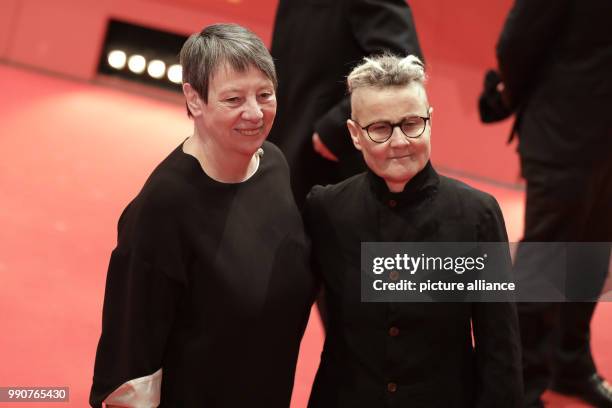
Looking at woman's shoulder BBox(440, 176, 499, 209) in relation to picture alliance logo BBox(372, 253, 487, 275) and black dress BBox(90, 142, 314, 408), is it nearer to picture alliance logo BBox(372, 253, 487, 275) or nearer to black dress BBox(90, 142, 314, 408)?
picture alliance logo BBox(372, 253, 487, 275)

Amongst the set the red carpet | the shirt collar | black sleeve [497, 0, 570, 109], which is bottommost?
the red carpet

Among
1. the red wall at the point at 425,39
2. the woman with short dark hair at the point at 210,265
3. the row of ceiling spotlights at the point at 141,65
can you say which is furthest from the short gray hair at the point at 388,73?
the row of ceiling spotlights at the point at 141,65

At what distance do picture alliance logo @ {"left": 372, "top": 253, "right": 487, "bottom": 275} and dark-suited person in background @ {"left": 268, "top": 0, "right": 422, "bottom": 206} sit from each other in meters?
0.75

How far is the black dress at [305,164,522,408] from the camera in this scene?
1.67m

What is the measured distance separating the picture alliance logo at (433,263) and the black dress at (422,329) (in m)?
0.04

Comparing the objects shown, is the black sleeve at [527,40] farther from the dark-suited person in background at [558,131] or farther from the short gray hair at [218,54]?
the short gray hair at [218,54]

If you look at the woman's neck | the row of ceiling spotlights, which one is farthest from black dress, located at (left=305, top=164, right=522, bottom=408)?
the row of ceiling spotlights

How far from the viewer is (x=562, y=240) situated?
2.74m

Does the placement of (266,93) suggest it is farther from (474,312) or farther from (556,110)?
(556,110)

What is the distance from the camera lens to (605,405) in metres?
2.86

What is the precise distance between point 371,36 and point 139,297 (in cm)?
117

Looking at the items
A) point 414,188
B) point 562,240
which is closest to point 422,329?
point 414,188

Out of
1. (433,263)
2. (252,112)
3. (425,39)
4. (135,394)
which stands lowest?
(135,394)

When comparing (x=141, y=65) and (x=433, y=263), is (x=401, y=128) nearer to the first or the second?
(x=433, y=263)
